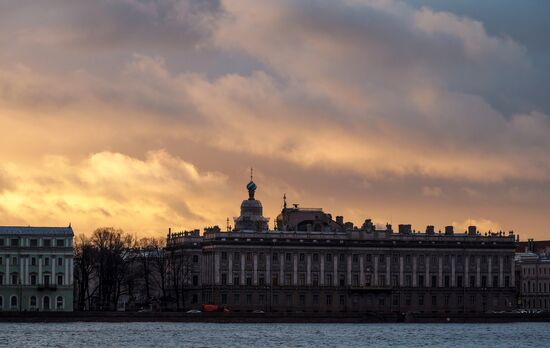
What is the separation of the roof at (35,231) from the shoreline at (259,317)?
11.5m

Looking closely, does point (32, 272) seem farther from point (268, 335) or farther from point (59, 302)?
point (268, 335)

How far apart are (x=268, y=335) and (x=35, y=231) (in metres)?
40.3

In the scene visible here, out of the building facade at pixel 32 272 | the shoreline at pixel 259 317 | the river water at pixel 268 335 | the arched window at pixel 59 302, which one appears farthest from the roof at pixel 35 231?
the river water at pixel 268 335

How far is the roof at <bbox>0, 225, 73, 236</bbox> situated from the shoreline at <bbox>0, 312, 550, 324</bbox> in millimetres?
11548

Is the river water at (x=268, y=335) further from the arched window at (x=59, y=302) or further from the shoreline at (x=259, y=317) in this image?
the arched window at (x=59, y=302)

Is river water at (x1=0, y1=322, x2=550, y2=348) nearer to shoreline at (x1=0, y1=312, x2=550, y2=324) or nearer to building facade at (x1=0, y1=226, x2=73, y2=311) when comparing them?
shoreline at (x1=0, y1=312, x2=550, y2=324)

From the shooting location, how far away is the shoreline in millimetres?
176625

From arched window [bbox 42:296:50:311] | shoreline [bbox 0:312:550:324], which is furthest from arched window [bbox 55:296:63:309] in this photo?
shoreline [bbox 0:312:550:324]

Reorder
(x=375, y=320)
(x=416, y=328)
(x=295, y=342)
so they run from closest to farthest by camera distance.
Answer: (x=295, y=342) → (x=416, y=328) → (x=375, y=320)

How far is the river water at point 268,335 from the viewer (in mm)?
138125

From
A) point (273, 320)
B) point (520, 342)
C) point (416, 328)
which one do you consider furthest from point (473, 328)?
point (520, 342)

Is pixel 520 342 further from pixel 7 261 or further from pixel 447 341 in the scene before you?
pixel 7 261

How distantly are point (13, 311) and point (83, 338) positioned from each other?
3859cm

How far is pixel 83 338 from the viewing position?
143 m
